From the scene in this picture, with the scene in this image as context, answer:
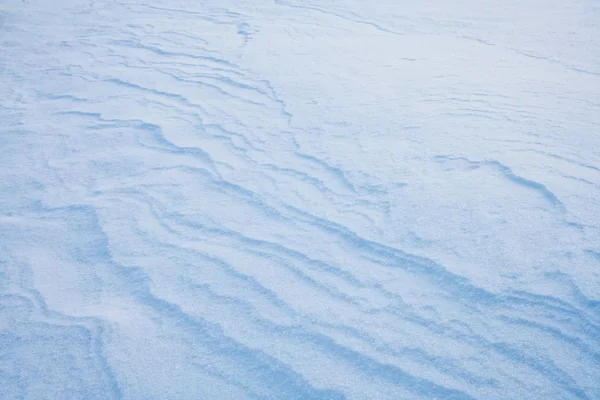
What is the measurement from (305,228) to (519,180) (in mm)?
871

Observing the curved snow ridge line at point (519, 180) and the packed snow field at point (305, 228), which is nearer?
the packed snow field at point (305, 228)

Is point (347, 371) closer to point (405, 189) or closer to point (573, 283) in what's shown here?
point (573, 283)

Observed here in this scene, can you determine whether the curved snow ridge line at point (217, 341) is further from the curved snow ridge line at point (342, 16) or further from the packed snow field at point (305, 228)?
the curved snow ridge line at point (342, 16)

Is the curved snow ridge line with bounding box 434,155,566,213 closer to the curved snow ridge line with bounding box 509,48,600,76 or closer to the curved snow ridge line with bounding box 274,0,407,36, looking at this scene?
the curved snow ridge line with bounding box 509,48,600,76

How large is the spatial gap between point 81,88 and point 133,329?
2256 millimetres

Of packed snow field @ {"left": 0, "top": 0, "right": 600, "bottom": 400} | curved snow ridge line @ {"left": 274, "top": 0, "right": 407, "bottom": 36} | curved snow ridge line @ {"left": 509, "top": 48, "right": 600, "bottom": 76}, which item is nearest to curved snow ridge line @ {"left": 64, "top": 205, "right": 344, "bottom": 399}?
packed snow field @ {"left": 0, "top": 0, "right": 600, "bottom": 400}

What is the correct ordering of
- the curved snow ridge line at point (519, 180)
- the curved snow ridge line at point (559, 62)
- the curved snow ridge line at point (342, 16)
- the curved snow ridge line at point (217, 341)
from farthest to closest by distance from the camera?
the curved snow ridge line at point (342, 16) < the curved snow ridge line at point (559, 62) < the curved snow ridge line at point (519, 180) < the curved snow ridge line at point (217, 341)

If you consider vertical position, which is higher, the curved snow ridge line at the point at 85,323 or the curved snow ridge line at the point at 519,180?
the curved snow ridge line at the point at 519,180

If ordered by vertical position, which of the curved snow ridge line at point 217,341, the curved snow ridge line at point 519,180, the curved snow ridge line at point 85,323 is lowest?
the curved snow ridge line at point 85,323

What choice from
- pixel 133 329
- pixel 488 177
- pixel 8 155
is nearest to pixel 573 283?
pixel 488 177

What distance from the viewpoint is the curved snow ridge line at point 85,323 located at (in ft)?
4.17

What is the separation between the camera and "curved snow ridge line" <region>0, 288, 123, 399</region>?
127 centimetres

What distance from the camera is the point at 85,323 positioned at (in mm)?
1428

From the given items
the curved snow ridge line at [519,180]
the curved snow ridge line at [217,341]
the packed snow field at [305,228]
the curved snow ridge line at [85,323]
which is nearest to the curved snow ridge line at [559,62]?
the packed snow field at [305,228]
